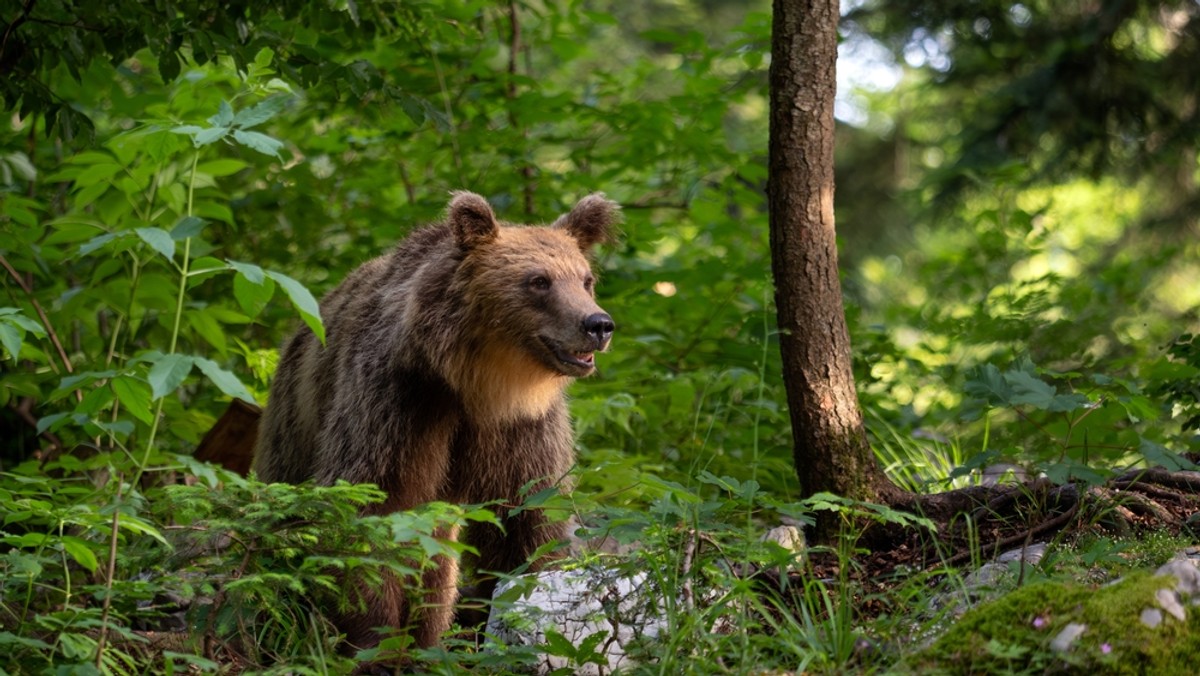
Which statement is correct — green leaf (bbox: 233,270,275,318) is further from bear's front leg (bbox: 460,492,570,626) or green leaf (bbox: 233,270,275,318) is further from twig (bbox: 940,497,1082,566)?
twig (bbox: 940,497,1082,566)

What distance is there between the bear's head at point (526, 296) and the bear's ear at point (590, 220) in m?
0.22

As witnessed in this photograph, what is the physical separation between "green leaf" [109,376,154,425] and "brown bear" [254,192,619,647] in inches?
48.4

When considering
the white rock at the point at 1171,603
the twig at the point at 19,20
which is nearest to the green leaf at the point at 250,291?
the twig at the point at 19,20

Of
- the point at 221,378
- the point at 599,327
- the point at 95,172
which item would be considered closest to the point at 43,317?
the point at 95,172

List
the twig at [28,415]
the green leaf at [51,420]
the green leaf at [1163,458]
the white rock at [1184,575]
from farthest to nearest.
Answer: the twig at [28,415] < the green leaf at [51,420] < the green leaf at [1163,458] < the white rock at [1184,575]

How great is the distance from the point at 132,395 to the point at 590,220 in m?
2.52

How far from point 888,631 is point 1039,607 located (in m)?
0.45

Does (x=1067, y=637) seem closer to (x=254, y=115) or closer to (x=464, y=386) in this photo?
(x=464, y=386)

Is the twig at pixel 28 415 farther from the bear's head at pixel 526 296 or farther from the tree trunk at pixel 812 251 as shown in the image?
the tree trunk at pixel 812 251

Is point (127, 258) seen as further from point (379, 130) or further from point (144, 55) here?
point (379, 130)

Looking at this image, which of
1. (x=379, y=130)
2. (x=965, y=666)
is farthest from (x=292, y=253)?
(x=965, y=666)

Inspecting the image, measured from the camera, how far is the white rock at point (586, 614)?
373cm

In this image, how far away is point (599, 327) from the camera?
16.0 ft

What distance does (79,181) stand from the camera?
16.0 feet
